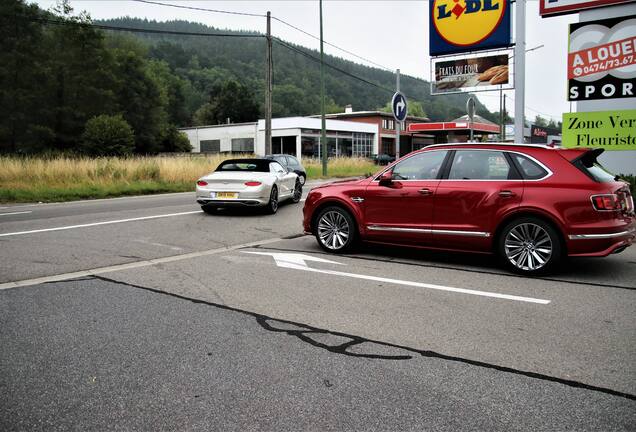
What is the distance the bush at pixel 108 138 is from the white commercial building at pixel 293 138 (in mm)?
14113

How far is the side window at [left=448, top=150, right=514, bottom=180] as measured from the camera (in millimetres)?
7152

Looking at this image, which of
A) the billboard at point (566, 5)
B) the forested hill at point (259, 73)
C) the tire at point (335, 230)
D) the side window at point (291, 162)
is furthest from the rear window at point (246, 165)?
the forested hill at point (259, 73)

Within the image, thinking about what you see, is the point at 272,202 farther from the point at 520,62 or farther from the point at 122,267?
the point at 520,62

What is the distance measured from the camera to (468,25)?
1538 centimetres

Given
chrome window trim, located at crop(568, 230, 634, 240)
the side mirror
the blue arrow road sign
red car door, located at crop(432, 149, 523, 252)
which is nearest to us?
chrome window trim, located at crop(568, 230, 634, 240)

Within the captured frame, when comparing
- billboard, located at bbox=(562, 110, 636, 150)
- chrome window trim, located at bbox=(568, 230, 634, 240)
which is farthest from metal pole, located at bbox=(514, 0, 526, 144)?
chrome window trim, located at bbox=(568, 230, 634, 240)

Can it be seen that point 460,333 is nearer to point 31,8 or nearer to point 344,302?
point 344,302

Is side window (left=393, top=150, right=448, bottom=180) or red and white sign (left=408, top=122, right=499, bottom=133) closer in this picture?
side window (left=393, top=150, right=448, bottom=180)

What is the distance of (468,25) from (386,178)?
372 inches

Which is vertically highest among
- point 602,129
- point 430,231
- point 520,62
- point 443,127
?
point 443,127

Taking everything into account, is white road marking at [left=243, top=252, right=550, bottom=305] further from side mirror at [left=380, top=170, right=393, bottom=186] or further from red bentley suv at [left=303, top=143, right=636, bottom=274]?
side mirror at [left=380, top=170, right=393, bottom=186]

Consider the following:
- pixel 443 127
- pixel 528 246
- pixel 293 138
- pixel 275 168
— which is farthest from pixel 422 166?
pixel 443 127

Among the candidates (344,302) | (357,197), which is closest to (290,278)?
(344,302)

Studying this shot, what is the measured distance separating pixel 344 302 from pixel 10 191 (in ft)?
54.4
